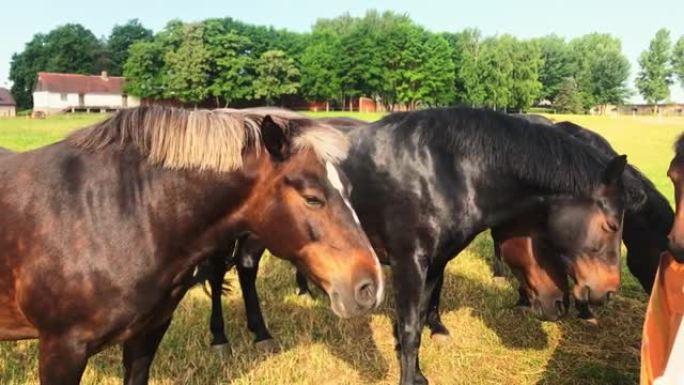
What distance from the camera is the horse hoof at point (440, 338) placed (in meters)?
5.08

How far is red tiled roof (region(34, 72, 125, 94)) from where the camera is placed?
83062mm

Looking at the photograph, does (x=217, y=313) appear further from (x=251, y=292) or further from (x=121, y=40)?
(x=121, y=40)

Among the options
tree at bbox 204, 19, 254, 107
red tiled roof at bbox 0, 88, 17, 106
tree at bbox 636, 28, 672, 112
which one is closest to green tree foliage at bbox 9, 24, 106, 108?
red tiled roof at bbox 0, 88, 17, 106

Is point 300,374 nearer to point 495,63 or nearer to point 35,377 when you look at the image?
point 35,377

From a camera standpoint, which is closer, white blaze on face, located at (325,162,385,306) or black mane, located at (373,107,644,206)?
white blaze on face, located at (325,162,385,306)

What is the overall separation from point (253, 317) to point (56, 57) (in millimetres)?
105942

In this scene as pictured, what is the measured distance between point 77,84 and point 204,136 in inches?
3730

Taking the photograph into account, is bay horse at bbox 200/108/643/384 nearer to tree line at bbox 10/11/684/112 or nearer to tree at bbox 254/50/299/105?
tree line at bbox 10/11/684/112

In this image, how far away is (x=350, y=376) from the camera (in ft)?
14.0

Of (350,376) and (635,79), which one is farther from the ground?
(635,79)

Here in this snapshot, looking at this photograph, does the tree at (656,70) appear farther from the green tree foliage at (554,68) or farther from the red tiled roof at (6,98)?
the red tiled roof at (6,98)

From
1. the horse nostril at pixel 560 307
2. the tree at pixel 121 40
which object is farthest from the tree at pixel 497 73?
the horse nostril at pixel 560 307

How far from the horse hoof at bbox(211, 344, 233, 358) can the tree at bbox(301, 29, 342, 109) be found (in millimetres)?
72235

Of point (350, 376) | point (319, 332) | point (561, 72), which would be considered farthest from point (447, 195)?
point (561, 72)
